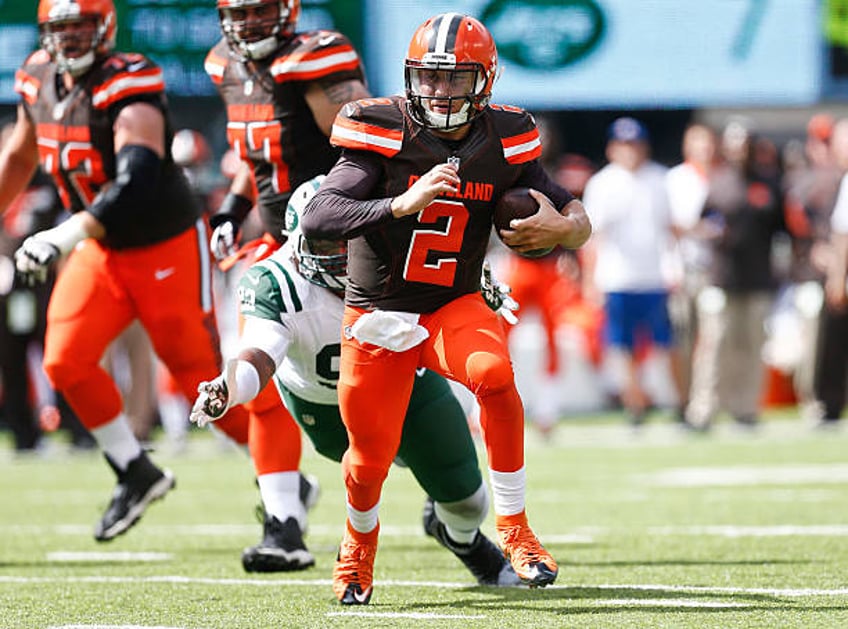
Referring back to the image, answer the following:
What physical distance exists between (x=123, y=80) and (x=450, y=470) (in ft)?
6.43

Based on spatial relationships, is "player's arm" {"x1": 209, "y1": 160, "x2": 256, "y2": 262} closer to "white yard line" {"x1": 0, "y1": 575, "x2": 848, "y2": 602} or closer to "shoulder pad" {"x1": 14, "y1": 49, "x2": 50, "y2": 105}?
"shoulder pad" {"x1": 14, "y1": 49, "x2": 50, "y2": 105}

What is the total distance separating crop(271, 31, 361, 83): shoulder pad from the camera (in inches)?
219

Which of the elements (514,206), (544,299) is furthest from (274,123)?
(544,299)

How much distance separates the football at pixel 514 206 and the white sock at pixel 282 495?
1351mm

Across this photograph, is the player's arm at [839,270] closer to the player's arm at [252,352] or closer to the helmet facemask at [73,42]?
the helmet facemask at [73,42]

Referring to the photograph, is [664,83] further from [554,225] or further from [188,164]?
[554,225]

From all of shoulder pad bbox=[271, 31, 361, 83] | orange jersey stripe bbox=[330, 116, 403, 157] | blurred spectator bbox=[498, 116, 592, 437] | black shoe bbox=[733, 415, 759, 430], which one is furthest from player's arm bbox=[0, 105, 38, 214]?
black shoe bbox=[733, 415, 759, 430]

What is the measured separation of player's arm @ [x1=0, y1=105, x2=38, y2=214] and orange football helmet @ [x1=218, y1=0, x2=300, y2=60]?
103 centimetres

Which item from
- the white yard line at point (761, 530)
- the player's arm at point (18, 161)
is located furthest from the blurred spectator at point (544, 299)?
the player's arm at point (18, 161)

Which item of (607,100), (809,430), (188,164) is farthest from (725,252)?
(188,164)

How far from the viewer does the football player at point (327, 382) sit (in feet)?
16.4

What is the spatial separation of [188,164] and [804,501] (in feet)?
15.6

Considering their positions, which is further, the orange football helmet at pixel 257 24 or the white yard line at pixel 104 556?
the white yard line at pixel 104 556

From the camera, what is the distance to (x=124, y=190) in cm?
587
